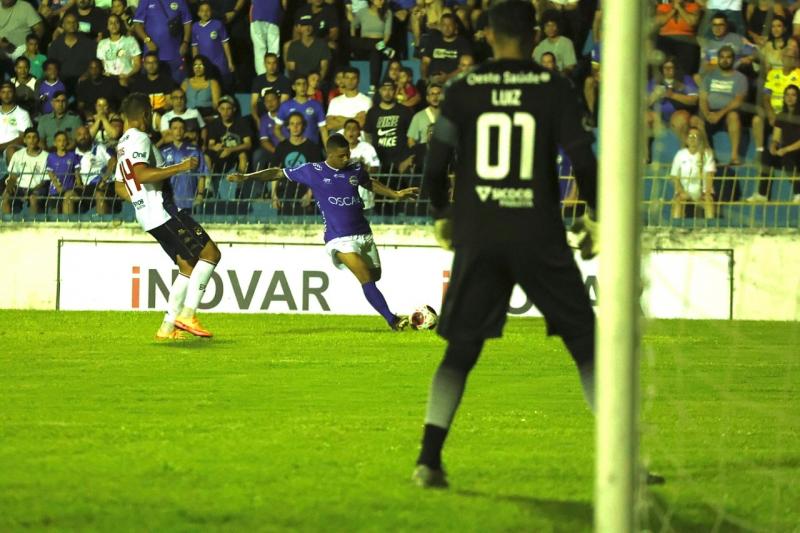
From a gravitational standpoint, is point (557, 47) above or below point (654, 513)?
above

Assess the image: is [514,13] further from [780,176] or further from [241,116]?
[241,116]

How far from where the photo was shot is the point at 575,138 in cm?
564

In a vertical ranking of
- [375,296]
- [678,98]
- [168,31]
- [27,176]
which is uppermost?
[168,31]

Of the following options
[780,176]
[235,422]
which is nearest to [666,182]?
[780,176]

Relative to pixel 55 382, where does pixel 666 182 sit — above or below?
above

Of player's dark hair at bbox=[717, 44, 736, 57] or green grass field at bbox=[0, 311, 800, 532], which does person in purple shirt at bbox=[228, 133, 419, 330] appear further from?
player's dark hair at bbox=[717, 44, 736, 57]

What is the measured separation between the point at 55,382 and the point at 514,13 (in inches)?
223

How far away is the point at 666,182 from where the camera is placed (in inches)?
567

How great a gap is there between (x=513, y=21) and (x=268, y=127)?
42.7 ft

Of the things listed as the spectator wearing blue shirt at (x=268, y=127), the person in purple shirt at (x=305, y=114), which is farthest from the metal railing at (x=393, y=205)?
the person in purple shirt at (x=305, y=114)

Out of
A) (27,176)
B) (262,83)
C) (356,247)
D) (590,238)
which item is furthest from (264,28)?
(590,238)

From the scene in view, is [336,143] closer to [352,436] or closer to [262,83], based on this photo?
[262,83]

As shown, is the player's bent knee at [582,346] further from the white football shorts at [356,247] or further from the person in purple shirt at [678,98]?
the white football shorts at [356,247]

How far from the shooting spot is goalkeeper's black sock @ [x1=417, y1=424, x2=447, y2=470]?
5.89 metres
